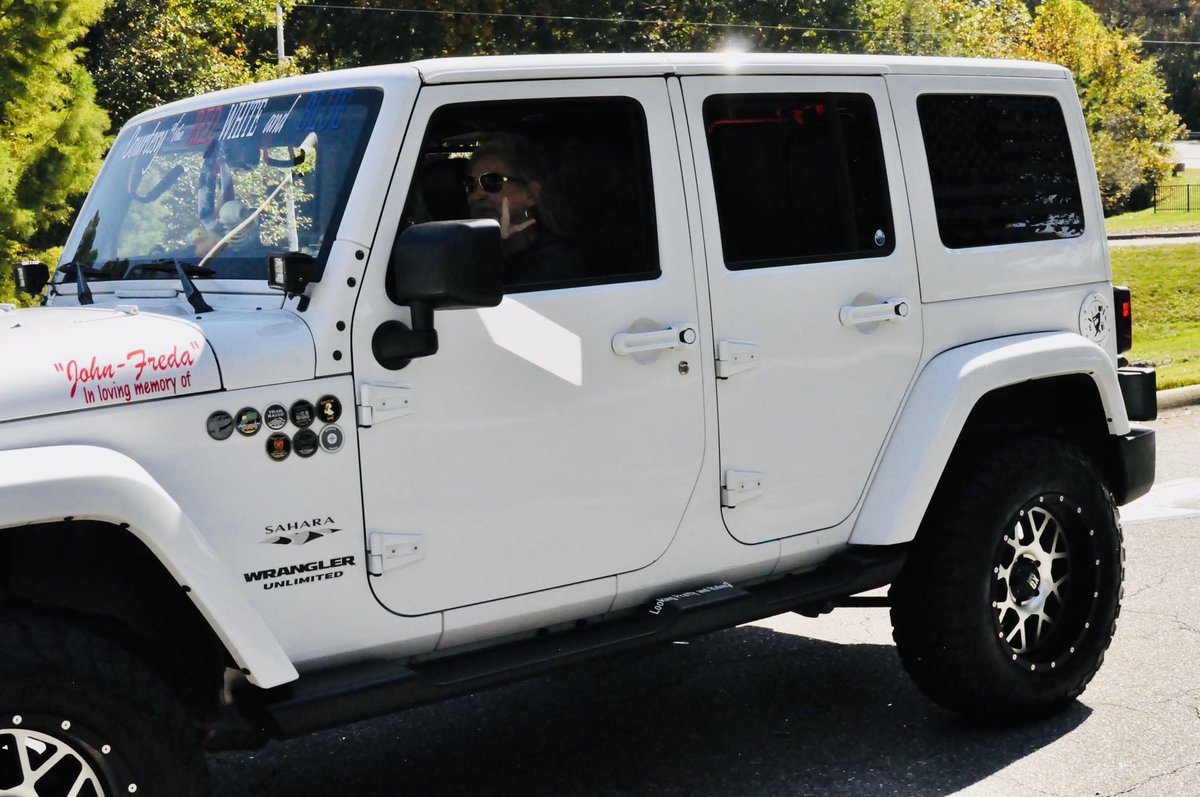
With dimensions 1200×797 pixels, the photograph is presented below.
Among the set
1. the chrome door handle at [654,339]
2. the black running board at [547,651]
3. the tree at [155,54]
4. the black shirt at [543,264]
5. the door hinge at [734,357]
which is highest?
the tree at [155,54]

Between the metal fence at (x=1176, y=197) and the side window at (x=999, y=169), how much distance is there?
4786 centimetres

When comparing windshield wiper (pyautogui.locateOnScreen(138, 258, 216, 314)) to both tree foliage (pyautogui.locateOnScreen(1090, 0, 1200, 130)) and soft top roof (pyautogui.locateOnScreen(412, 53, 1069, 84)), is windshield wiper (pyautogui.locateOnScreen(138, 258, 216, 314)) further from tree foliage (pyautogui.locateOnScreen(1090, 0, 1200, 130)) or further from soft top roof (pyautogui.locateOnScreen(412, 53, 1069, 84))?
tree foliage (pyautogui.locateOnScreen(1090, 0, 1200, 130))

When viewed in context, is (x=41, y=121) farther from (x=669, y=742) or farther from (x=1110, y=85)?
(x=1110, y=85)

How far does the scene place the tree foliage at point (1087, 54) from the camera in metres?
45.1

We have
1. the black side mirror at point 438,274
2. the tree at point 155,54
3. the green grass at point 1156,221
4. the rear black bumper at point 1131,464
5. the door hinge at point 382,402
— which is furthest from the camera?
the green grass at point 1156,221

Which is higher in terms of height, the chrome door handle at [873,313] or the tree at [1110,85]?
the tree at [1110,85]

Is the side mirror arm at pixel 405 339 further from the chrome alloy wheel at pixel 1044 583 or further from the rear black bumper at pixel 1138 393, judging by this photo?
the rear black bumper at pixel 1138 393

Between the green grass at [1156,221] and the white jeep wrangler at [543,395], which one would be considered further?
the green grass at [1156,221]

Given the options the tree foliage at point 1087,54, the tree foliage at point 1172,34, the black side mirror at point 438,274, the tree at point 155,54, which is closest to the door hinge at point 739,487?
the black side mirror at point 438,274

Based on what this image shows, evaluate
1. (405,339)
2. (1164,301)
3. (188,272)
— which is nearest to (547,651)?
(405,339)

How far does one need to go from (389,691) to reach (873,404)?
6.06 ft

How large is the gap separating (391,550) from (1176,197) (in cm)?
5658

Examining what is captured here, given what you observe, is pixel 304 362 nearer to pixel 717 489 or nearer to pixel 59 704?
pixel 59 704

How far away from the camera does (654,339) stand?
397 centimetres
